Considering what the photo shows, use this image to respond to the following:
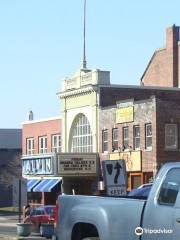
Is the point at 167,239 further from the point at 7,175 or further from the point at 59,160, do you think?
the point at 7,175

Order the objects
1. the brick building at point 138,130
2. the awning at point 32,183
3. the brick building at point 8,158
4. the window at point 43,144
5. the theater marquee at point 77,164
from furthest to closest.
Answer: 1. the brick building at point 8,158
2. the window at point 43,144
3. the awning at point 32,183
4. the theater marquee at point 77,164
5. the brick building at point 138,130

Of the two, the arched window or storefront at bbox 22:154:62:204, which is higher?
the arched window

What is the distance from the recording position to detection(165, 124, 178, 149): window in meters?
47.7

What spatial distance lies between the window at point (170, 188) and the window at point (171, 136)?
38.4m

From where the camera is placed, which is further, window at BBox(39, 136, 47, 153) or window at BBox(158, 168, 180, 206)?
window at BBox(39, 136, 47, 153)

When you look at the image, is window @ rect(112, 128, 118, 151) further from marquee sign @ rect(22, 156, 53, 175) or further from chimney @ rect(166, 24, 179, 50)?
chimney @ rect(166, 24, 179, 50)

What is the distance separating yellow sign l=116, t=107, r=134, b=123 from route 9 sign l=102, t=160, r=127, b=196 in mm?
32678

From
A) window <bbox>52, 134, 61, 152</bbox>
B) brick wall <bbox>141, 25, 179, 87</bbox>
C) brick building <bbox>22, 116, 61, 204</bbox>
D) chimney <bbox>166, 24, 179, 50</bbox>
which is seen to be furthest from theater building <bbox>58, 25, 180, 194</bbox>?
chimney <bbox>166, 24, 179, 50</bbox>

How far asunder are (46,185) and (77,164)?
3.94 m

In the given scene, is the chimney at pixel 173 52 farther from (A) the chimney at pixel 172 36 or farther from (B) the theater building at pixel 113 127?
(B) the theater building at pixel 113 127

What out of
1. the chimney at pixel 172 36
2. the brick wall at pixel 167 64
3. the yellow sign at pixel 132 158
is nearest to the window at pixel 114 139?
the yellow sign at pixel 132 158

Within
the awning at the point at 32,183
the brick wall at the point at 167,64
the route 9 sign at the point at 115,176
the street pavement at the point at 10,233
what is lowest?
the street pavement at the point at 10,233

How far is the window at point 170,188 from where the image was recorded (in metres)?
9.05

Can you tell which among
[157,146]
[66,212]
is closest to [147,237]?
[66,212]
